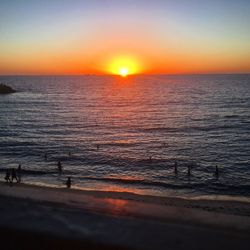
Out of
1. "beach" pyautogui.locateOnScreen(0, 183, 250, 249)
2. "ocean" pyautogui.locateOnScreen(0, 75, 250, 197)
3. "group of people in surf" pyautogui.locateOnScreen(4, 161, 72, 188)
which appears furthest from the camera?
"ocean" pyautogui.locateOnScreen(0, 75, 250, 197)

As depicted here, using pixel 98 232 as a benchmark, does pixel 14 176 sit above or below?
below

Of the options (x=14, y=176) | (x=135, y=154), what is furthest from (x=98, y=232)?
(x=135, y=154)

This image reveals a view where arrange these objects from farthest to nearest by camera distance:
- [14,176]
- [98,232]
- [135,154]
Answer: [135,154] < [14,176] < [98,232]

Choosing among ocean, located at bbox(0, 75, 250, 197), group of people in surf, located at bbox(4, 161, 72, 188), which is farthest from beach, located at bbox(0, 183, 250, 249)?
group of people in surf, located at bbox(4, 161, 72, 188)

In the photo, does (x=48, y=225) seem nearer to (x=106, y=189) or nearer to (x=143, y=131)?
(x=106, y=189)

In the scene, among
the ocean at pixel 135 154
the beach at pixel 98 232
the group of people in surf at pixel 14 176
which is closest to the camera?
the beach at pixel 98 232

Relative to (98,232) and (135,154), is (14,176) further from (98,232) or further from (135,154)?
(98,232)

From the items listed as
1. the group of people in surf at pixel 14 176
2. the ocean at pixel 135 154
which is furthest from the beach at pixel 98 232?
the group of people in surf at pixel 14 176

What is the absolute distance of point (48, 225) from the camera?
3570 mm

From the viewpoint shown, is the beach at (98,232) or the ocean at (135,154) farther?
the ocean at (135,154)

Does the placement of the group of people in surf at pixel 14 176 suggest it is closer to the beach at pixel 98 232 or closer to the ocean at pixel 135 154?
the ocean at pixel 135 154

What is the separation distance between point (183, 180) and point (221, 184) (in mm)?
3820

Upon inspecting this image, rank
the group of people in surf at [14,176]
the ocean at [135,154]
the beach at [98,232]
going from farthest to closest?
the ocean at [135,154] < the group of people in surf at [14,176] < the beach at [98,232]

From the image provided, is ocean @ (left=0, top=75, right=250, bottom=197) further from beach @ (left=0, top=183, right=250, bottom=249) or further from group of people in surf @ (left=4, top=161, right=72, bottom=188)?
beach @ (left=0, top=183, right=250, bottom=249)
